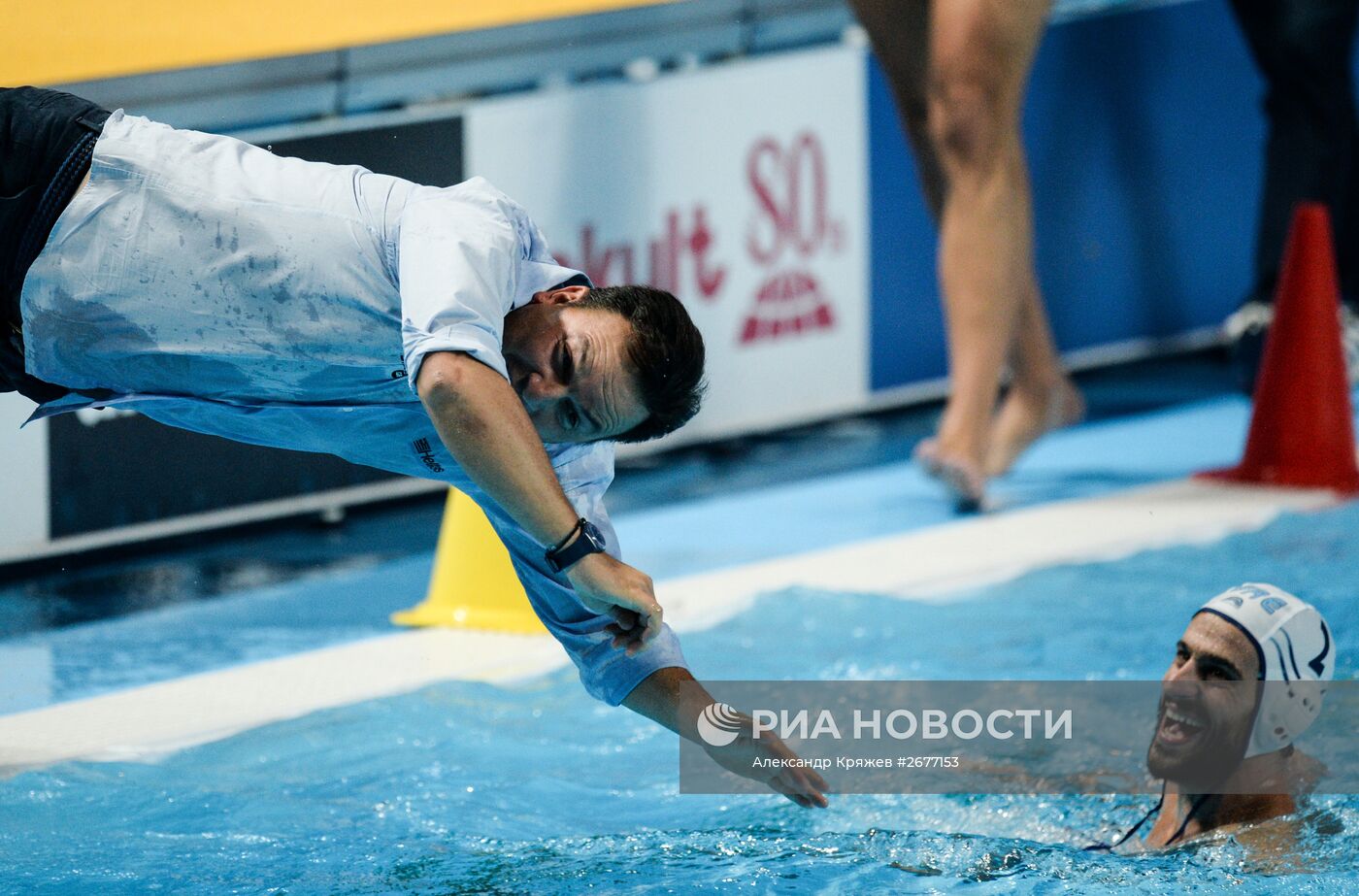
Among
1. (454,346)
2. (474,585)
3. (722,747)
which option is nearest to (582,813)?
(722,747)

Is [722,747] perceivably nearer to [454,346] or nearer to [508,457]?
[508,457]

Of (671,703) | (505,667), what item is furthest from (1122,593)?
(671,703)

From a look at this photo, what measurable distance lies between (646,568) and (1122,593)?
1.17 metres

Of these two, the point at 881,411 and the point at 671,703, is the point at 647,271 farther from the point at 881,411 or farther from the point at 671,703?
the point at 671,703

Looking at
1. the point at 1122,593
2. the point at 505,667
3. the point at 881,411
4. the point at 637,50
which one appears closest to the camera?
the point at 505,667

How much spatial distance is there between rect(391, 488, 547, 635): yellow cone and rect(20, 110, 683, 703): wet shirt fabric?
1606mm

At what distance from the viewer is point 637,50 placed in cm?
596

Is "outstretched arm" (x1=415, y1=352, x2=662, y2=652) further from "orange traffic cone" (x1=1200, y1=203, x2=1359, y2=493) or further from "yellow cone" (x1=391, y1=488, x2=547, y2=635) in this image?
"orange traffic cone" (x1=1200, y1=203, x2=1359, y2=493)

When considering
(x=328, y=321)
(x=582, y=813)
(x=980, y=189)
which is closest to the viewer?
(x=328, y=321)

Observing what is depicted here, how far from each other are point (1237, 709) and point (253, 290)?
1.74 meters

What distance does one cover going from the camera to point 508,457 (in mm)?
2441

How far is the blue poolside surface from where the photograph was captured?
320 centimetres

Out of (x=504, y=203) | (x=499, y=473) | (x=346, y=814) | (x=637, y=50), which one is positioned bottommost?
(x=346, y=814)

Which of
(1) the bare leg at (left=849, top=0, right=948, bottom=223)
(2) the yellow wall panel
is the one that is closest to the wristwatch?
(2) the yellow wall panel
